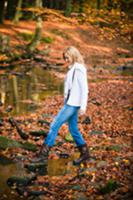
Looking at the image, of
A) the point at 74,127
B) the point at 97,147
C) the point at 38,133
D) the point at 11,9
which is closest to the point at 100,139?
the point at 97,147

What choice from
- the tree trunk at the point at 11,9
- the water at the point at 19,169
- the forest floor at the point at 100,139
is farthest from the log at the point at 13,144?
the tree trunk at the point at 11,9

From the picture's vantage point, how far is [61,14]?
42000mm

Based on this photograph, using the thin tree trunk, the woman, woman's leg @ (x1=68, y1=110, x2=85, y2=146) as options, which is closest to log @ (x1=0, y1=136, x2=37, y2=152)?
the woman

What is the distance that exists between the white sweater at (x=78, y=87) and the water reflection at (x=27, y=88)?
17.0 ft

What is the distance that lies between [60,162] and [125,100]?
768cm

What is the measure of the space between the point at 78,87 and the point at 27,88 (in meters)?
10.1

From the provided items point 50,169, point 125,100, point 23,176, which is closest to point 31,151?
point 50,169

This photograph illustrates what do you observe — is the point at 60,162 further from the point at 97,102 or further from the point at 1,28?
the point at 1,28

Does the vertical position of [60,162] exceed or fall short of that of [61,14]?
it falls short

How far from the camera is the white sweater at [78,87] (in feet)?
25.7

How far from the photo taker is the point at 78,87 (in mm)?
7902

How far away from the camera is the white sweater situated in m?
7.84

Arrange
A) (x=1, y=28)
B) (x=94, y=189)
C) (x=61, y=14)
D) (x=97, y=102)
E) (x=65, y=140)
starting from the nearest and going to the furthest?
(x=94, y=189)
(x=65, y=140)
(x=97, y=102)
(x=1, y=28)
(x=61, y=14)

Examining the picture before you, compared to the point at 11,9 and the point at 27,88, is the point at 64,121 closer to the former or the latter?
the point at 27,88
